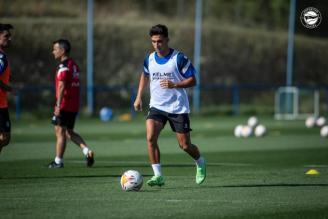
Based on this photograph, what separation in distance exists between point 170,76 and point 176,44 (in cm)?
3385

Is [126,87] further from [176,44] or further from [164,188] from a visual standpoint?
[164,188]

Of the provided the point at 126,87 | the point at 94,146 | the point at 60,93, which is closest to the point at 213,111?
the point at 126,87

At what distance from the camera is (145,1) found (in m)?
51.8

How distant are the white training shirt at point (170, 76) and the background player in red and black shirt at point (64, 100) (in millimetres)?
3337

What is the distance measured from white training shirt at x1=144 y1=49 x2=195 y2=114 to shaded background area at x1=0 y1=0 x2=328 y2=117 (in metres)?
24.1

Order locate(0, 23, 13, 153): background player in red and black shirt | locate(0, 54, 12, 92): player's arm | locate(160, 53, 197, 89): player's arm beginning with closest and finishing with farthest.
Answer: locate(160, 53, 197, 89): player's arm, locate(0, 54, 12, 92): player's arm, locate(0, 23, 13, 153): background player in red and black shirt

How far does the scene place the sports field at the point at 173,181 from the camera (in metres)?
10.2

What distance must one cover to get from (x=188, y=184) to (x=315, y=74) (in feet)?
124

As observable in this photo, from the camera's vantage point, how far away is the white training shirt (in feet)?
41.5

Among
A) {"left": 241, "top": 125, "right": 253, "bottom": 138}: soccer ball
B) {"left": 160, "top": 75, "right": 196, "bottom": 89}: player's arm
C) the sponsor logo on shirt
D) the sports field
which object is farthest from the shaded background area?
{"left": 160, "top": 75, "right": 196, "bottom": 89}: player's arm

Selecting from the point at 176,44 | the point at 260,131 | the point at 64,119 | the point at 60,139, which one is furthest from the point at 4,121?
the point at 176,44

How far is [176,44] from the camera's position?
152 feet

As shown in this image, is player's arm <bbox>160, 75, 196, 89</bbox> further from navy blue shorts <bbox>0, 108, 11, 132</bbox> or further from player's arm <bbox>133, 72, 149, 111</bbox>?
navy blue shorts <bbox>0, 108, 11, 132</bbox>

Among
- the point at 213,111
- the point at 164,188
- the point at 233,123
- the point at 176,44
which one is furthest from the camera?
the point at 176,44
